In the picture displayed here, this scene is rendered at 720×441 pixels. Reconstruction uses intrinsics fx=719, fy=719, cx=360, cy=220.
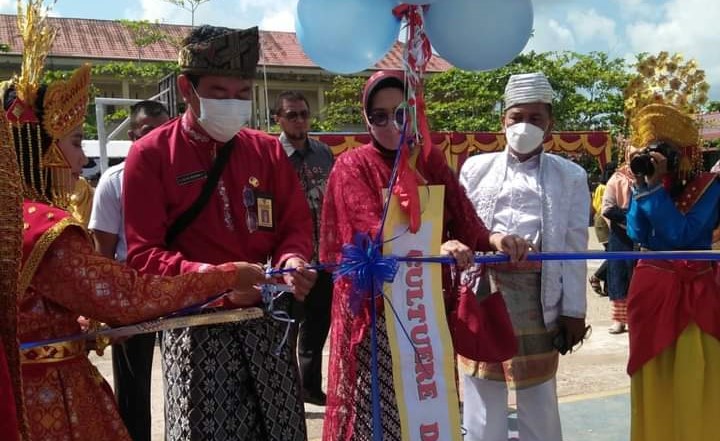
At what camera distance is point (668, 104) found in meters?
3.68

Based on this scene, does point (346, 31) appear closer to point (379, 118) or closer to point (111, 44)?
point (379, 118)

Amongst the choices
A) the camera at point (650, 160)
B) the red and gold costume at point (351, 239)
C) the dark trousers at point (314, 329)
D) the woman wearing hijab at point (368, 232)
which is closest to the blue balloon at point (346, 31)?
the woman wearing hijab at point (368, 232)

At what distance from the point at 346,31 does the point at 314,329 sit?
275 centimetres

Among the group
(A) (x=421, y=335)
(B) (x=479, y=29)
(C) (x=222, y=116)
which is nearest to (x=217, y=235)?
(C) (x=222, y=116)

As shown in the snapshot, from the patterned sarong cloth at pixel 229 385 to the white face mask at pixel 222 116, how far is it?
66cm

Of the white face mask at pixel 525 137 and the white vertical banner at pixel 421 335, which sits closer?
the white vertical banner at pixel 421 335

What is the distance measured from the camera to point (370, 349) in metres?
2.73

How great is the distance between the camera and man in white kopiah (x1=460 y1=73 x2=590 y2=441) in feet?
10.9

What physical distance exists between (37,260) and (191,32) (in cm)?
100

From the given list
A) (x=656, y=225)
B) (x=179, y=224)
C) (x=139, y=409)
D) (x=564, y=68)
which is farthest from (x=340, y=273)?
(x=564, y=68)

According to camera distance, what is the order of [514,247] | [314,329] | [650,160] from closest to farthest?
[514,247] → [650,160] → [314,329]

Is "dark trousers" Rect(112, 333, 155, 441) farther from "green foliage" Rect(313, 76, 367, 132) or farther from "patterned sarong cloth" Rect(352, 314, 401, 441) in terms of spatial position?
"green foliage" Rect(313, 76, 367, 132)

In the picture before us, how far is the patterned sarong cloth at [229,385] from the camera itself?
2.32 m

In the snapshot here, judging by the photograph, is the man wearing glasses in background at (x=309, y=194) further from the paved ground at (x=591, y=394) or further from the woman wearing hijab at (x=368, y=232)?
the woman wearing hijab at (x=368, y=232)
